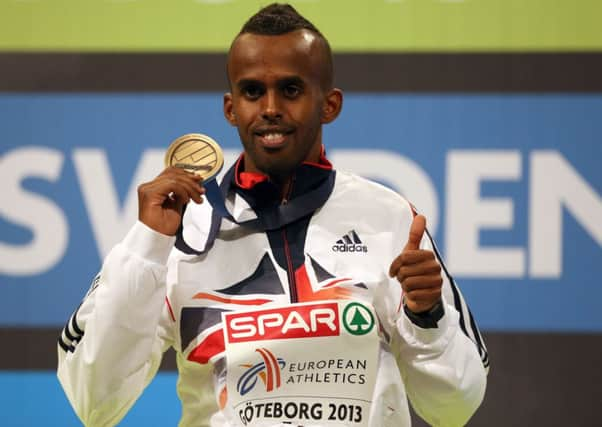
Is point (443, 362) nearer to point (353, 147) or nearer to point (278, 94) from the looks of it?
point (278, 94)

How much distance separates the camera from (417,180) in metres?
2.63

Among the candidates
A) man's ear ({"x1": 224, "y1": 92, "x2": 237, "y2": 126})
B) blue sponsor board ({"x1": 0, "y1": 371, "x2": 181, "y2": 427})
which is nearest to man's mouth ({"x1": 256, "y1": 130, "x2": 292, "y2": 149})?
man's ear ({"x1": 224, "y1": 92, "x2": 237, "y2": 126})

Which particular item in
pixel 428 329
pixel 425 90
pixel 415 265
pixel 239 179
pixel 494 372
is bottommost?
pixel 494 372

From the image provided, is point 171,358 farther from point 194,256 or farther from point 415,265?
point 415,265

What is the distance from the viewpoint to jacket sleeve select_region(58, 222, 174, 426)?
158 centimetres

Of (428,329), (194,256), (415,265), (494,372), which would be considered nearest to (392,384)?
(428,329)

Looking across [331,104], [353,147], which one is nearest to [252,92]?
[331,104]

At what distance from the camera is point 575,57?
2648mm

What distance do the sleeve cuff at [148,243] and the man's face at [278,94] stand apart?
0.75ft

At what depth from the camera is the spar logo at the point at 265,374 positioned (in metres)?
1.65

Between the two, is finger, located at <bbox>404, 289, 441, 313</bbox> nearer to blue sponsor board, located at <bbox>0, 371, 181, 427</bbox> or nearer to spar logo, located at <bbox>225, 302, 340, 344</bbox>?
spar logo, located at <bbox>225, 302, 340, 344</bbox>

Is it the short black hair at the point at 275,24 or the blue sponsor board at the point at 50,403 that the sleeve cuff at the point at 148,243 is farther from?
the blue sponsor board at the point at 50,403

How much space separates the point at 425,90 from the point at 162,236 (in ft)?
4.00

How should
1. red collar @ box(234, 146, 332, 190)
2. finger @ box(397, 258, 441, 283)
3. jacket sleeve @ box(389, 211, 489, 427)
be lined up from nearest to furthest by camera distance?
finger @ box(397, 258, 441, 283) → jacket sleeve @ box(389, 211, 489, 427) → red collar @ box(234, 146, 332, 190)
